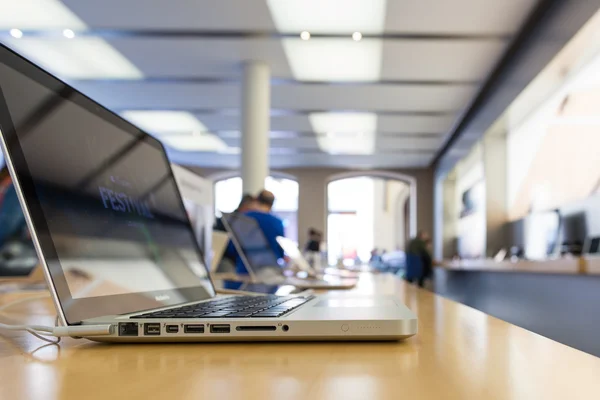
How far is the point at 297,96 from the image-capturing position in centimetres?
766

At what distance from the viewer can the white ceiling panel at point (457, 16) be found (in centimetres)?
490

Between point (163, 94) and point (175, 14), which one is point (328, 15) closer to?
point (175, 14)

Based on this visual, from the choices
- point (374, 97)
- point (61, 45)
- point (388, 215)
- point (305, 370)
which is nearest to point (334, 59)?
point (374, 97)

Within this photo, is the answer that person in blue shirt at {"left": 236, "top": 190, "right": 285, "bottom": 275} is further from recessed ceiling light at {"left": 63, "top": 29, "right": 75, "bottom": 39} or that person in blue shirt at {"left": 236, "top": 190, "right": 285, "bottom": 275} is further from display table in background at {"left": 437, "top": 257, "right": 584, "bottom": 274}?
recessed ceiling light at {"left": 63, "top": 29, "right": 75, "bottom": 39}

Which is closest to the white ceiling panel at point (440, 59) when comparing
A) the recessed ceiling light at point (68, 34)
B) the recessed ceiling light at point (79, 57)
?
the recessed ceiling light at point (79, 57)

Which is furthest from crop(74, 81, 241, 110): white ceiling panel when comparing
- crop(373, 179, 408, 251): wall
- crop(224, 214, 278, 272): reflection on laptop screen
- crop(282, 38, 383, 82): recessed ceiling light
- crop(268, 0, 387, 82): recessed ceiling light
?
crop(373, 179, 408, 251): wall

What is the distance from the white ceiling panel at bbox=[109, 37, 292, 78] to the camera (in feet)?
19.3

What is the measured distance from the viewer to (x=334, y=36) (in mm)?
5590

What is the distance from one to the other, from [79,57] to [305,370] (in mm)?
6496

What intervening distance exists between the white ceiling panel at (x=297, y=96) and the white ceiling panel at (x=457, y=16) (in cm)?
174

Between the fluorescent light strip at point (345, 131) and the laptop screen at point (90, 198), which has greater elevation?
the fluorescent light strip at point (345, 131)

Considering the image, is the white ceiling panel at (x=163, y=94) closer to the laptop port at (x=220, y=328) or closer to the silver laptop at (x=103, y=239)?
the silver laptop at (x=103, y=239)

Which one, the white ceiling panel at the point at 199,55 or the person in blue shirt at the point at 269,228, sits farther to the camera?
the white ceiling panel at the point at 199,55

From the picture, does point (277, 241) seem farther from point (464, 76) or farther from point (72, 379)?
point (464, 76)
